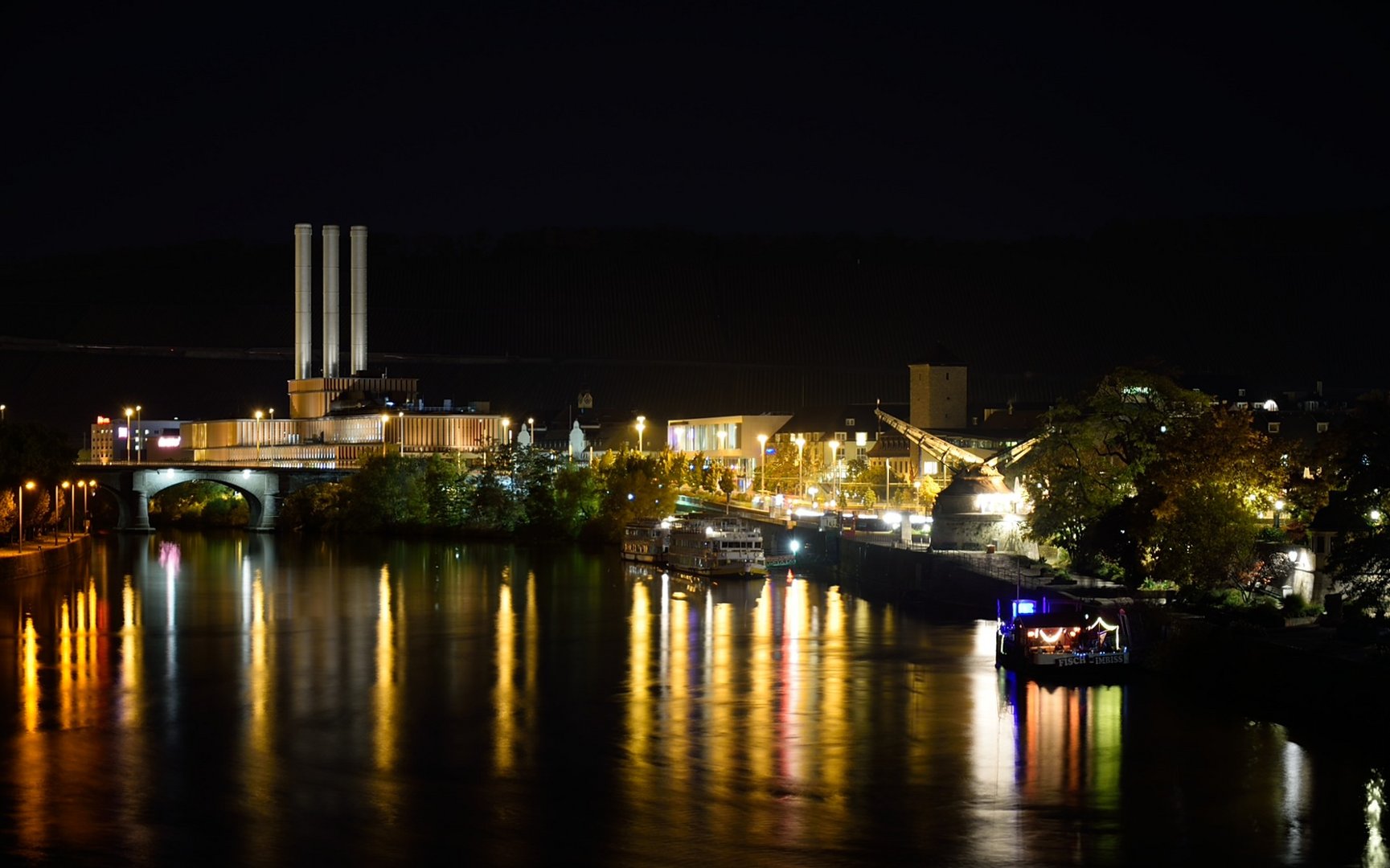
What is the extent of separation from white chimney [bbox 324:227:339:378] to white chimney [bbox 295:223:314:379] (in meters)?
1.31

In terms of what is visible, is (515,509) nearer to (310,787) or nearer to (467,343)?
(310,787)

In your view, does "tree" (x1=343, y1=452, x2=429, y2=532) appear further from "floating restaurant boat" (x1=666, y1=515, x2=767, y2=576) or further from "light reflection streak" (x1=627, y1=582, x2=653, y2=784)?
"light reflection streak" (x1=627, y1=582, x2=653, y2=784)

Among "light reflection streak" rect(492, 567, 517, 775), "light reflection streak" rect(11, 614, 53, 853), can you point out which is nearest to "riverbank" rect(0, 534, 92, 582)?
"light reflection streak" rect(492, 567, 517, 775)

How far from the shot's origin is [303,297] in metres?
113

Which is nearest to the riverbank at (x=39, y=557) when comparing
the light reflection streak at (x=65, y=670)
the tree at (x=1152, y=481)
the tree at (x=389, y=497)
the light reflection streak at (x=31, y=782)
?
the light reflection streak at (x=65, y=670)

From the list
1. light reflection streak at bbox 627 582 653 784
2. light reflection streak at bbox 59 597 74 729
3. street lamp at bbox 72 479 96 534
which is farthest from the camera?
street lamp at bbox 72 479 96 534

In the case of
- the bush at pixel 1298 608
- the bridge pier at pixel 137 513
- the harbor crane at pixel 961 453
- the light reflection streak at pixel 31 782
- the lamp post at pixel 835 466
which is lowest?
the light reflection streak at pixel 31 782

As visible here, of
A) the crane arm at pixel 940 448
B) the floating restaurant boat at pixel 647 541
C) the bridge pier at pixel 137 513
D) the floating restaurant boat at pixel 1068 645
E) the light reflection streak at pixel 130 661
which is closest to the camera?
the light reflection streak at pixel 130 661

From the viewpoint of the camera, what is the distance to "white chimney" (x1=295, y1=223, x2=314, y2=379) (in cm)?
11250

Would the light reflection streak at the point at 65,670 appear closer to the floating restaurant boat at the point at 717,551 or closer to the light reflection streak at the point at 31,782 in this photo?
the light reflection streak at the point at 31,782

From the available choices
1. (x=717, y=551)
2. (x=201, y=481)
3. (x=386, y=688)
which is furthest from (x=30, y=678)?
(x=201, y=481)

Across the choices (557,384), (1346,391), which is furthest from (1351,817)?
(557,384)

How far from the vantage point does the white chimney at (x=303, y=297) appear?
369 ft

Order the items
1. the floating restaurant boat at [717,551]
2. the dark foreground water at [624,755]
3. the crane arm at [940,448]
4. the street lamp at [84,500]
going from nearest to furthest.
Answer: the dark foreground water at [624,755]
the floating restaurant boat at [717,551]
the crane arm at [940,448]
the street lamp at [84,500]
